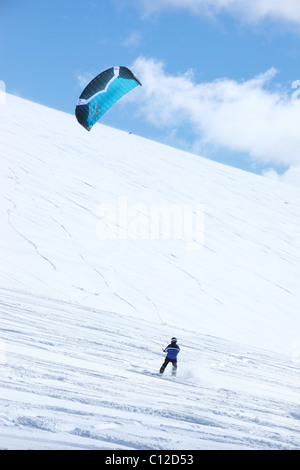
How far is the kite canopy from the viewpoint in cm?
1070

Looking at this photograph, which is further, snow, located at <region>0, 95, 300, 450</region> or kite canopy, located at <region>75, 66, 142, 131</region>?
kite canopy, located at <region>75, 66, 142, 131</region>

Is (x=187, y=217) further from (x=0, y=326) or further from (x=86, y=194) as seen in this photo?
(x=0, y=326)


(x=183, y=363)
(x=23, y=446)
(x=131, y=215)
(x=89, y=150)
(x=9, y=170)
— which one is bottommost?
(x=23, y=446)

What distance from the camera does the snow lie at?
5195 mm

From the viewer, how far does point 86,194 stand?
707 inches

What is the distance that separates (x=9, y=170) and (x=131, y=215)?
5.06 meters

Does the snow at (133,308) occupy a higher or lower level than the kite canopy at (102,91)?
lower

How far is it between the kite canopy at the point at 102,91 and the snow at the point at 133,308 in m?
3.84

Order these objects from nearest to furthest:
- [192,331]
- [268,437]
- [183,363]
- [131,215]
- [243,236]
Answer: [268,437]
[183,363]
[192,331]
[131,215]
[243,236]

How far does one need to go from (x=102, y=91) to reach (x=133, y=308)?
5.25m

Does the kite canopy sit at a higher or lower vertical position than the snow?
higher

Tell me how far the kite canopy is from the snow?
3840 mm

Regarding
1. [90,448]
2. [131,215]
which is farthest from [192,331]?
[131,215]

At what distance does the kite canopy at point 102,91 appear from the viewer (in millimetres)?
10695
